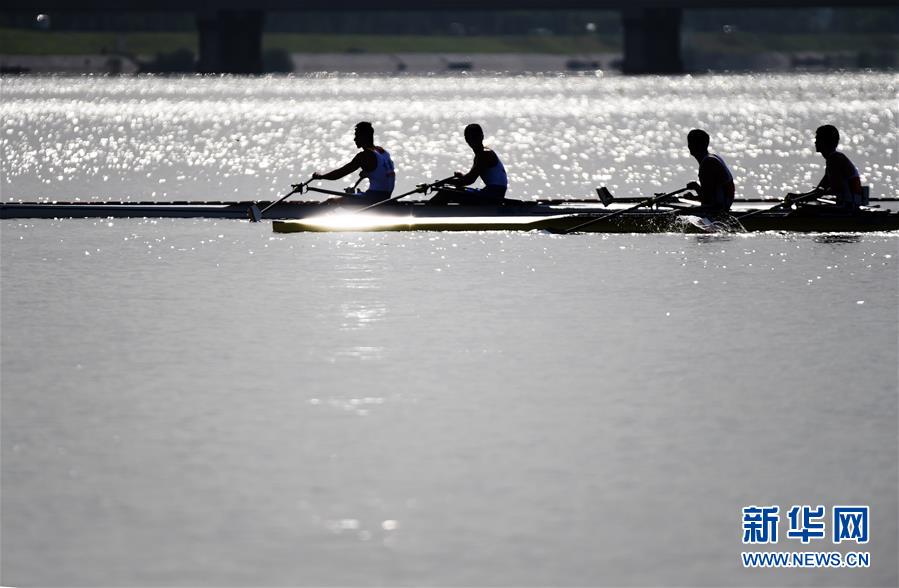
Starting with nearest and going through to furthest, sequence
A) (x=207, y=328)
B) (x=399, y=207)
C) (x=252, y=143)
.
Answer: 1. (x=207, y=328)
2. (x=399, y=207)
3. (x=252, y=143)

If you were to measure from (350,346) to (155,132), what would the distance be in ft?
233

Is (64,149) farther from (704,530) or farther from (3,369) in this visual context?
(704,530)

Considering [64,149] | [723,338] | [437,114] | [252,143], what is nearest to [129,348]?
[723,338]

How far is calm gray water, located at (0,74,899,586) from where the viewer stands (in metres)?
9.95

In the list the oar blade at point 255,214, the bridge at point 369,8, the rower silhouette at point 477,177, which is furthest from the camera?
the bridge at point 369,8

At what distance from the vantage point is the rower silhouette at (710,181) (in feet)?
83.4

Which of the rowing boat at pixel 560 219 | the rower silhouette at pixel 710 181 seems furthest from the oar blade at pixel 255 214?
the rower silhouette at pixel 710 181

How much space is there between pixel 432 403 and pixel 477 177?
1410cm

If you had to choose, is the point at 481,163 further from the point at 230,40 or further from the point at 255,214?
the point at 230,40

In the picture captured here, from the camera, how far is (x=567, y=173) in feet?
182

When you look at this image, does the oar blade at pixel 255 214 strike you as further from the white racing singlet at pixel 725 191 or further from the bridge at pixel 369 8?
the bridge at pixel 369 8

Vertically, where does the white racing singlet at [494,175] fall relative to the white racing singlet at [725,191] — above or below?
above

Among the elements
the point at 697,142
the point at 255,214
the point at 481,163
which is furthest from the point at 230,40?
the point at 697,142

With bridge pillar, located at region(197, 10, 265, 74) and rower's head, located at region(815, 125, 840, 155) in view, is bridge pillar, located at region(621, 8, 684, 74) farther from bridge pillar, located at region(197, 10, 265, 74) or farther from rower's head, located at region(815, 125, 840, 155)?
rower's head, located at region(815, 125, 840, 155)
